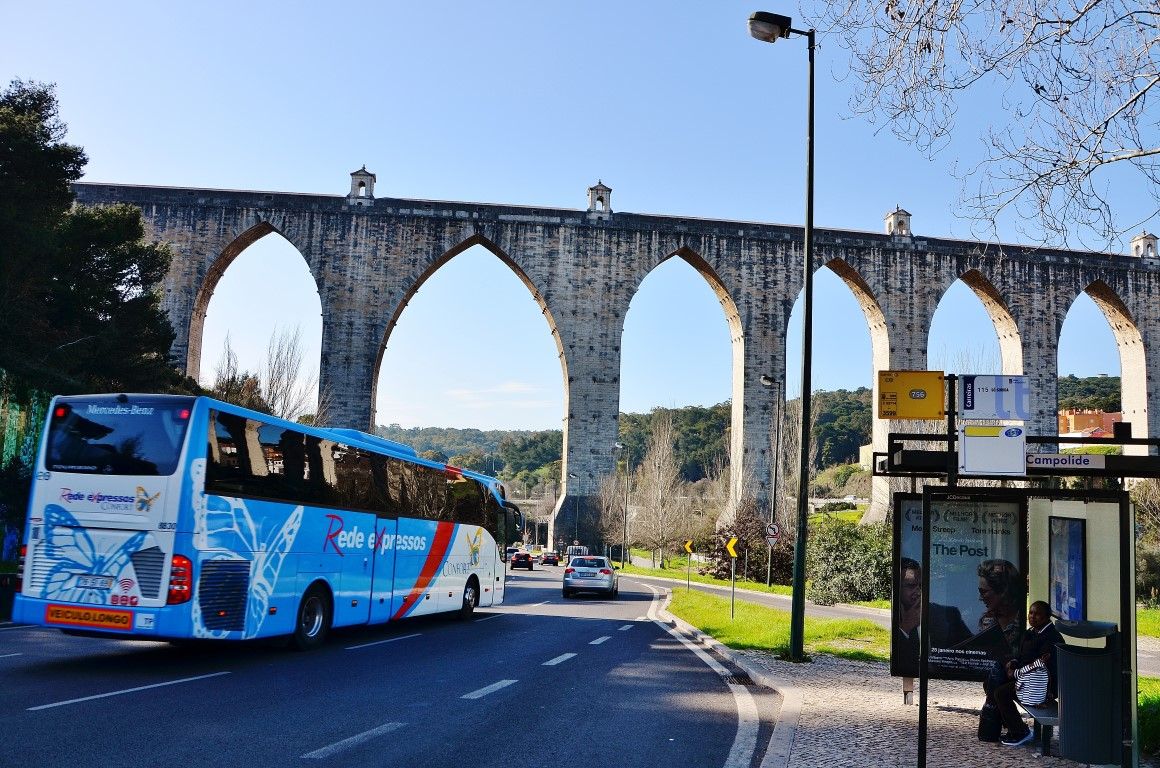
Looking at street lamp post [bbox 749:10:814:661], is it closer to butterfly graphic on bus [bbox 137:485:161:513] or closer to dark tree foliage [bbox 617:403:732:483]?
butterfly graphic on bus [bbox 137:485:161:513]

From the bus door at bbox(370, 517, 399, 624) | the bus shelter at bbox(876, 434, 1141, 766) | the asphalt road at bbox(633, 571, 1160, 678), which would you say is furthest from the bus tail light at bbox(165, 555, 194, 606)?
the asphalt road at bbox(633, 571, 1160, 678)

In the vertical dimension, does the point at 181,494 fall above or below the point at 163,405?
below

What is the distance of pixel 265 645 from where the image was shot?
Result: 14547 mm

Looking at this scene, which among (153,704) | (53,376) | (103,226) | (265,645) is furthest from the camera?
(103,226)

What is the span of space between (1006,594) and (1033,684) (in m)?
1.21

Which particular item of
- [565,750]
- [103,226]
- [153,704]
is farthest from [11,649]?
[103,226]

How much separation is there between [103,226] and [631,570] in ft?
140

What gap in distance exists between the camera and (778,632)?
57.5ft

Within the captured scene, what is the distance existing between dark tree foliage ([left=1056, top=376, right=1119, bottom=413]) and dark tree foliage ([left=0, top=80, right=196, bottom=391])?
74.0 metres

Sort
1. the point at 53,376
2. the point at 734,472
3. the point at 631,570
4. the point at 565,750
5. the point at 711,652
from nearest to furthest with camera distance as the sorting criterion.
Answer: the point at 565,750 → the point at 711,652 → the point at 53,376 → the point at 734,472 → the point at 631,570

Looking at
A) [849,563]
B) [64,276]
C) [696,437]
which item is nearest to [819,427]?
[696,437]

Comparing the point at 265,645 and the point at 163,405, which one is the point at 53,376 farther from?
the point at 163,405

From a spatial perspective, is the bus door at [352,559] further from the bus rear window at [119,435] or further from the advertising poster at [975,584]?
the advertising poster at [975,584]

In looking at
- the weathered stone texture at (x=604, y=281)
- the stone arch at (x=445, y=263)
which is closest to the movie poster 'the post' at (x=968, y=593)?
the weathered stone texture at (x=604, y=281)
